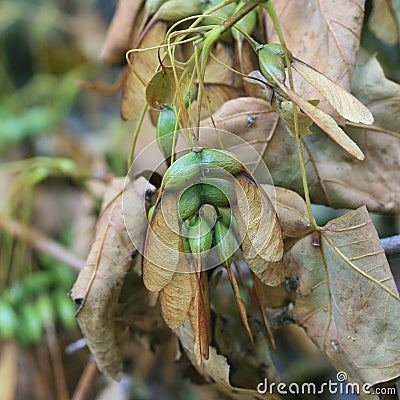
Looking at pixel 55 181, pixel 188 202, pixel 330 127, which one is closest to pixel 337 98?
pixel 330 127

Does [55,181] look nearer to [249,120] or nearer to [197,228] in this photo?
[249,120]

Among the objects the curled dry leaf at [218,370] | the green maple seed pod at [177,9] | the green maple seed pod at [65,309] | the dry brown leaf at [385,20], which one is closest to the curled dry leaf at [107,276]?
the curled dry leaf at [218,370]

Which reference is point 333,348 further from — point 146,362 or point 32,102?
point 32,102

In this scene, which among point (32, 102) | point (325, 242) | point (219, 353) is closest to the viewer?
point (325, 242)

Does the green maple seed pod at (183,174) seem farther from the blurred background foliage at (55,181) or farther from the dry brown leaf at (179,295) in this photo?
the blurred background foliage at (55,181)

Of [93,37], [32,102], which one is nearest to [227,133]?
[32,102]

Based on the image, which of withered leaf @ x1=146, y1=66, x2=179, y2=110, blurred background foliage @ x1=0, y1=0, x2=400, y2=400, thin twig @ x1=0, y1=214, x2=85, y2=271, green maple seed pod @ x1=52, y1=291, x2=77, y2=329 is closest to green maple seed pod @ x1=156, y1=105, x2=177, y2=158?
withered leaf @ x1=146, y1=66, x2=179, y2=110

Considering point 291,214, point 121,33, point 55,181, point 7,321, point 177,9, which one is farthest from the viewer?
point 55,181
